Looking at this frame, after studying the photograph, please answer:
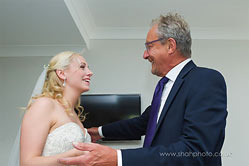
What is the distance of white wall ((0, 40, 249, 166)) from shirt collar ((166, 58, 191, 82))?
85.5 inches

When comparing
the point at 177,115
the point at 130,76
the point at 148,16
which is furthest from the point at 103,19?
the point at 177,115

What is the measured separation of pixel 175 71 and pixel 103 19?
2326mm

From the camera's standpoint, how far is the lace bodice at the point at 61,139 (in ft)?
5.52

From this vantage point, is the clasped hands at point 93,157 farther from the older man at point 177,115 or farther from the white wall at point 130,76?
the white wall at point 130,76

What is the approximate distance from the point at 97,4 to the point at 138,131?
1.93 metres

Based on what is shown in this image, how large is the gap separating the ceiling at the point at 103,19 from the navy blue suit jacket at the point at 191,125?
67.5 inches

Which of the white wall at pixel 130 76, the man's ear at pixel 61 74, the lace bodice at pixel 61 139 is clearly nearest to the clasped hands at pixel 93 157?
the lace bodice at pixel 61 139

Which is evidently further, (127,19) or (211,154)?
(127,19)

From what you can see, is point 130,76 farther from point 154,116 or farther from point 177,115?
point 177,115

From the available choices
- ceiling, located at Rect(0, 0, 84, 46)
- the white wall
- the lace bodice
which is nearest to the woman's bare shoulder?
the lace bodice

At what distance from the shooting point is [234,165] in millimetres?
3818

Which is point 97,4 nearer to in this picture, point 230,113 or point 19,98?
point 19,98

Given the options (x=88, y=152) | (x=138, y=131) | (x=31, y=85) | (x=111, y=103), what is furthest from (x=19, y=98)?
(x=88, y=152)

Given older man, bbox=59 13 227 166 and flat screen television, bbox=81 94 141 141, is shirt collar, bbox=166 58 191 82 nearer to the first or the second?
older man, bbox=59 13 227 166
